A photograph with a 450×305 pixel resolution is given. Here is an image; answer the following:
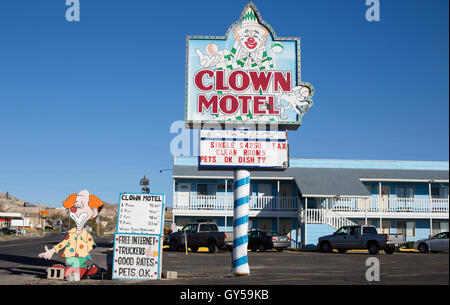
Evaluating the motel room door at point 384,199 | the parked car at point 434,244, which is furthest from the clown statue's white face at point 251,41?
the motel room door at point 384,199

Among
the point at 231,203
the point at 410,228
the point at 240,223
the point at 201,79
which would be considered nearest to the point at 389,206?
the point at 410,228

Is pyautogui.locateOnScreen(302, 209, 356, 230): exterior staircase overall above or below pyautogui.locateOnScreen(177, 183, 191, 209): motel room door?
below

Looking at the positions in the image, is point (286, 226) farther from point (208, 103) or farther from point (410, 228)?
point (208, 103)

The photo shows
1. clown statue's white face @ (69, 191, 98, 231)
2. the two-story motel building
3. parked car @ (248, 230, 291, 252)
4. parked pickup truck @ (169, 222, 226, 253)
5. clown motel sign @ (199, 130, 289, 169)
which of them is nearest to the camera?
clown statue's white face @ (69, 191, 98, 231)

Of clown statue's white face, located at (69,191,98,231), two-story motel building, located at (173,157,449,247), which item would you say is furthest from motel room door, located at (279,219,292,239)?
clown statue's white face, located at (69,191,98,231)

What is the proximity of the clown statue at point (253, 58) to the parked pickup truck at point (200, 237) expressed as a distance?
15.6 meters

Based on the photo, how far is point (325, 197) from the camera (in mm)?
33438

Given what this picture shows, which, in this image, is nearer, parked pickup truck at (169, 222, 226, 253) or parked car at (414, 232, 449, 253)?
parked pickup truck at (169, 222, 226, 253)

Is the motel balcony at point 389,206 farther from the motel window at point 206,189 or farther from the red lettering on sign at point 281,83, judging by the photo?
the red lettering on sign at point 281,83

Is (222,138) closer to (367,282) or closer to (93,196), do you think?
(93,196)

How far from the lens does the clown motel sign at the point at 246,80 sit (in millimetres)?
14953

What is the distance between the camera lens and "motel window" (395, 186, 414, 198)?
36.9m

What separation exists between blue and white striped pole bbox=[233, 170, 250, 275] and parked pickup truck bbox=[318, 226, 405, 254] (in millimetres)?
15172

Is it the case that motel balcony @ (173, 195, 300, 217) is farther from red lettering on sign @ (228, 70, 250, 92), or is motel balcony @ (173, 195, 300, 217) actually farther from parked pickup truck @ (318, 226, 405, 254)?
red lettering on sign @ (228, 70, 250, 92)
